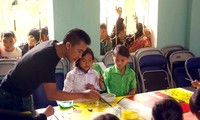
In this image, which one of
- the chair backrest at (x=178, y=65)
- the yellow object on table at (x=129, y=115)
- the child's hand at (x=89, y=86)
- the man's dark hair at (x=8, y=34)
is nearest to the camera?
the yellow object on table at (x=129, y=115)

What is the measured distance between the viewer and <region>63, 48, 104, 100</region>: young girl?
2.76 m

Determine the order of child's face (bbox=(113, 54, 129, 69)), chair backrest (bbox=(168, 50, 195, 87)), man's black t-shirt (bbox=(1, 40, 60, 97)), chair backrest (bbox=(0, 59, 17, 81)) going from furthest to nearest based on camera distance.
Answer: chair backrest (bbox=(168, 50, 195, 87))
chair backrest (bbox=(0, 59, 17, 81))
child's face (bbox=(113, 54, 129, 69))
man's black t-shirt (bbox=(1, 40, 60, 97))

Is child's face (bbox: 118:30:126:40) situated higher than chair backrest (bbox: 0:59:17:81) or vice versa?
child's face (bbox: 118:30:126:40)

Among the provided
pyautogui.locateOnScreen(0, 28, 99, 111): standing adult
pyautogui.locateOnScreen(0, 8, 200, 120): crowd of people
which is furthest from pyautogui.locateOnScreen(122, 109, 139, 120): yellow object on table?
pyautogui.locateOnScreen(0, 28, 99, 111): standing adult

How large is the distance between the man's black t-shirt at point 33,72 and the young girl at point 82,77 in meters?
0.70

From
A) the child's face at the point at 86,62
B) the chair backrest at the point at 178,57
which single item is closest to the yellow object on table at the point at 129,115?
the child's face at the point at 86,62

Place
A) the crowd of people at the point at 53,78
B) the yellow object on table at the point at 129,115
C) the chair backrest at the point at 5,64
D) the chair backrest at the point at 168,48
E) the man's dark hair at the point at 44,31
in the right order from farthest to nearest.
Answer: the chair backrest at the point at 168,48
the man's dark hair at the point at 44,31
the chair backrest at the point at 5,64
the yellow object on table at the point at 129,115
the crowd of people at the point at 53,78

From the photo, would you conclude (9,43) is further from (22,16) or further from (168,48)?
(168,48)

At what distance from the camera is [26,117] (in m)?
1.65

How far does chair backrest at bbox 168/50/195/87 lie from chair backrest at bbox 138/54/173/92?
0.12 meters

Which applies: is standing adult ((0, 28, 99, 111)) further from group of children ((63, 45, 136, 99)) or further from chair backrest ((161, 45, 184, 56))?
chair backrest ((161, 45, 184, 56))

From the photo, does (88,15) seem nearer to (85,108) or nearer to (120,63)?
(120,63)

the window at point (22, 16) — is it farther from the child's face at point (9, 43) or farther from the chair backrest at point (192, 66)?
the chair backrest at point (192, 66)

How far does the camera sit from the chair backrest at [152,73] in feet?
12.8
